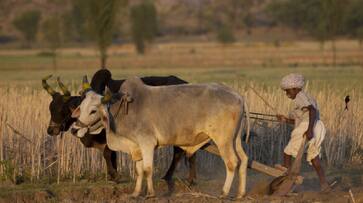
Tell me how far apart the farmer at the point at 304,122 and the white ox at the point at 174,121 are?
0.68m

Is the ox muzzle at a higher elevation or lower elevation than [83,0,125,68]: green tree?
lower

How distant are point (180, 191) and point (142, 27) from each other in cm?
6002

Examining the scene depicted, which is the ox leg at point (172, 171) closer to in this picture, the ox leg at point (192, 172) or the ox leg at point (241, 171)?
the ox leg at point (192, 172)

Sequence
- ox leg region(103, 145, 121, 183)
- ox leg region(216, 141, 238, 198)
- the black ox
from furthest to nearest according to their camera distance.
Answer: ox leg region(103, 145, 121, 183), the black ox, ox leg region(216, 141, 238, 198)

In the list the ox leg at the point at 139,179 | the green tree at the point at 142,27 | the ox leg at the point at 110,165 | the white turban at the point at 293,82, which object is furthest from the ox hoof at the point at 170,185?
the green tree at the point at 142,27

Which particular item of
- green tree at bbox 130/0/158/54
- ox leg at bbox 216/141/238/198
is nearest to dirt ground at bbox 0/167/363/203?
ox leg at bbox 216/141/238/198

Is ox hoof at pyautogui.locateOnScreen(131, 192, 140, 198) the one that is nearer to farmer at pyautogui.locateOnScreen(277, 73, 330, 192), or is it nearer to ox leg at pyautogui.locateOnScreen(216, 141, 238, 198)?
ox leg at pyautogui.locateOnScreen(216, 141, 238, 198)

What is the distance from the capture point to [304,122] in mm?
9445

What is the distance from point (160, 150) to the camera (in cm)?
1177

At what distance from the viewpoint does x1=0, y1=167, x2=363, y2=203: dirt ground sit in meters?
9.02

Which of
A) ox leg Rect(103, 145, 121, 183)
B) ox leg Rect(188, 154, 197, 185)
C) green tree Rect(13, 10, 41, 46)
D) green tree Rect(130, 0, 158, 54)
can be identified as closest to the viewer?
ox leg Rect(103, 145, 121, 183)

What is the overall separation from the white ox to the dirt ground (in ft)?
1.28

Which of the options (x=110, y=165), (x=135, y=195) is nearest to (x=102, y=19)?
(x=110, y=165)

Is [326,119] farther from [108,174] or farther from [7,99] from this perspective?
[7,99]
